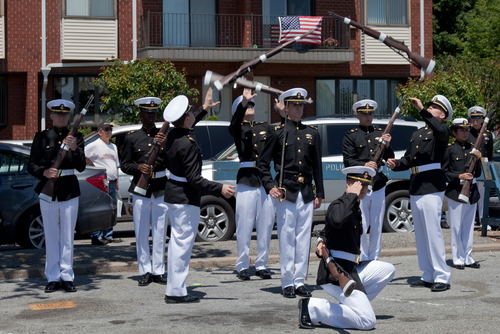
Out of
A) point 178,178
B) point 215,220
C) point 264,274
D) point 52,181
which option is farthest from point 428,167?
point 215,220

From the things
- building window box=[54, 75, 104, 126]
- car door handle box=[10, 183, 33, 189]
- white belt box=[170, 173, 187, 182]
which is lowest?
car door handle box=[10, 183, 33, 189]

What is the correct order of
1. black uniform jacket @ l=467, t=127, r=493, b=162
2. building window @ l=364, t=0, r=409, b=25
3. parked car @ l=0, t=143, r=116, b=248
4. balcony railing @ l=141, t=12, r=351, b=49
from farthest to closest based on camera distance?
building window @ l=364, t=0, r=409, b=25, balcony railing @ l=141, t=12, r=351, b=49, black uniform jacket @ l=467, t=127, r=493, b=162, parked car @ l=0, t=143, r=116, b=248

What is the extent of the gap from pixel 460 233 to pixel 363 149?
1734mm

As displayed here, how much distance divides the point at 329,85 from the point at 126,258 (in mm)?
17785

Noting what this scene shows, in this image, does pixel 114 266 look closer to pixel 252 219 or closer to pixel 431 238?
pixel 252 219

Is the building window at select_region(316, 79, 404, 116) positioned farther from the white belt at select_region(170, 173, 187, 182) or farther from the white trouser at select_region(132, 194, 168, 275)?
the white belt at select_region(170, 173, 187, 182)

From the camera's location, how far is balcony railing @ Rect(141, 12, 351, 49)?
24.4 m

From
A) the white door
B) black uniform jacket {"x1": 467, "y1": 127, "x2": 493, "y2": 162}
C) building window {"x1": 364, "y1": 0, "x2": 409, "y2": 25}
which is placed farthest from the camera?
building window {"x1": 364, "y1": 0, "x2": 409, "y2": 25}

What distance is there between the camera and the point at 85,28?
23.7 meters

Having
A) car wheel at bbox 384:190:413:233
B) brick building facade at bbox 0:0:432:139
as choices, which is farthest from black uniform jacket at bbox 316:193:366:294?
brick building facade at bbox 0:0:432:139

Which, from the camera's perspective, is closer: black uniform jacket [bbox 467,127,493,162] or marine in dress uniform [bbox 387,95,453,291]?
marine in dress uniform [bbox 387,95,453,291]

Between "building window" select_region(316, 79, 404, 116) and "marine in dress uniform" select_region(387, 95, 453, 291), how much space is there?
17884 mm

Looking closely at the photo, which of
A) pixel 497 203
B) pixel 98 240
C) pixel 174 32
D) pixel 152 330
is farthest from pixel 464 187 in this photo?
pixel 174 32

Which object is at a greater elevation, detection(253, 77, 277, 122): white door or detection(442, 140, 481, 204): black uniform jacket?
detection(253, 77, 277, 122): white door
